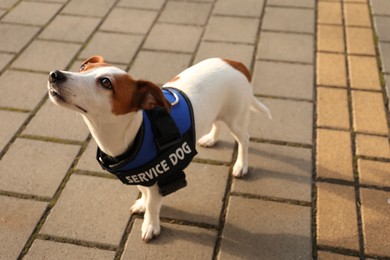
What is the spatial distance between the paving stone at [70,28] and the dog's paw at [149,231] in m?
2.73

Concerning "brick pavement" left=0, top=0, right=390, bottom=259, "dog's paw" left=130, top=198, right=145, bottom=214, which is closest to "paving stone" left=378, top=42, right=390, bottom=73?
"brick pavement" left=0, top=0, right=390, bottom=259

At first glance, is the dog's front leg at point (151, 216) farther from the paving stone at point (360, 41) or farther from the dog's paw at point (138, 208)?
the paving stone at point (360, 41)

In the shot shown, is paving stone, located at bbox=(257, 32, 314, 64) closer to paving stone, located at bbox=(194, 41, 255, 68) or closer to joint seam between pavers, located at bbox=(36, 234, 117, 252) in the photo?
paving stone, located at bbox=(194, 41, 255, 68)

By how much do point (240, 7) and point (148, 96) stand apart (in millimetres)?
3600

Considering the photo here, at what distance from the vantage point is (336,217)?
3035 mm

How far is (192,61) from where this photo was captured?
4.52m

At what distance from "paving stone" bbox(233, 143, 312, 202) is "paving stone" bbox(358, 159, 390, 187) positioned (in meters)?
0.40

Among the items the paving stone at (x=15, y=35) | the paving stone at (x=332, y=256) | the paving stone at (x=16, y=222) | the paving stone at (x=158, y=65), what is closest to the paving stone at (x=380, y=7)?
the paving stone at (x=158, y=65)

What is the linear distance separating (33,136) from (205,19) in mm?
2569

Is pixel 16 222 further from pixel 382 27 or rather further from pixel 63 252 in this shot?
pixel 382 27

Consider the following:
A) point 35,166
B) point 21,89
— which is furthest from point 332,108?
point 21,89

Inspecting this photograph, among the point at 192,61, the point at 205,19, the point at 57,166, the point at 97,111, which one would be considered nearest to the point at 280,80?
the point at 192,61

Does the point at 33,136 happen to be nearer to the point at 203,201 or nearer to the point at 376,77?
the point at 203,201

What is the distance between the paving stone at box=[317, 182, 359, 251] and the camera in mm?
2891
